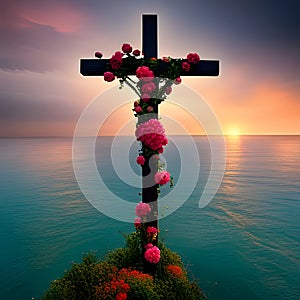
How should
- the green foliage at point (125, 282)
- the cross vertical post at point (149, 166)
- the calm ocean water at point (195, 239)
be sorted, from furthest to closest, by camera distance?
the calm ocean water at point (195, 239), the cross vertical post at point (149, 166), the green foliage at point (125, 282)

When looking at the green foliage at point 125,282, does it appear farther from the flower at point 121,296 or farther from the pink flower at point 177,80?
the pink flower at point 177,80

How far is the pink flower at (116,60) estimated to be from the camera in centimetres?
611

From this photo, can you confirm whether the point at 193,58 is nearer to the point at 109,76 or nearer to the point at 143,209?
the point at 109,76

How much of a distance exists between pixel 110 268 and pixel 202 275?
16.6 ft

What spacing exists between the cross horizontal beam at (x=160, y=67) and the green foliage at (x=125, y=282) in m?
4.80

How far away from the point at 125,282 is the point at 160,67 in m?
5.33

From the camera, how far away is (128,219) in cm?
1977

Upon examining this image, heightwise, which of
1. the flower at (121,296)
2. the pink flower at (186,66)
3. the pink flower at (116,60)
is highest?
the pink flower at (116,60)

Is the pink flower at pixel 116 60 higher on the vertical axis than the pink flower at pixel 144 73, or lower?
higher

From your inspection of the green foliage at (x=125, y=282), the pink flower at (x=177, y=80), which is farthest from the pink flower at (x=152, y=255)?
the pink flower at (x=177, y=80)

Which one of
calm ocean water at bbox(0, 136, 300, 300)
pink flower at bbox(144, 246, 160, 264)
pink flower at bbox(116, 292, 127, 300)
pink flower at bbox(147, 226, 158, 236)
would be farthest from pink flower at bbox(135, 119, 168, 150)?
calm ocean water at bbox(0, 136, 300, 300)

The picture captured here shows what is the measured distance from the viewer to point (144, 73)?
230 inches

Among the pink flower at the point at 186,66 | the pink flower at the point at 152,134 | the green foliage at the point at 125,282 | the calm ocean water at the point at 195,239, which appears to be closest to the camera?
the pink flower at the point at 152,134

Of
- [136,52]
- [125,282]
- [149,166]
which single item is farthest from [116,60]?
[125,282]
